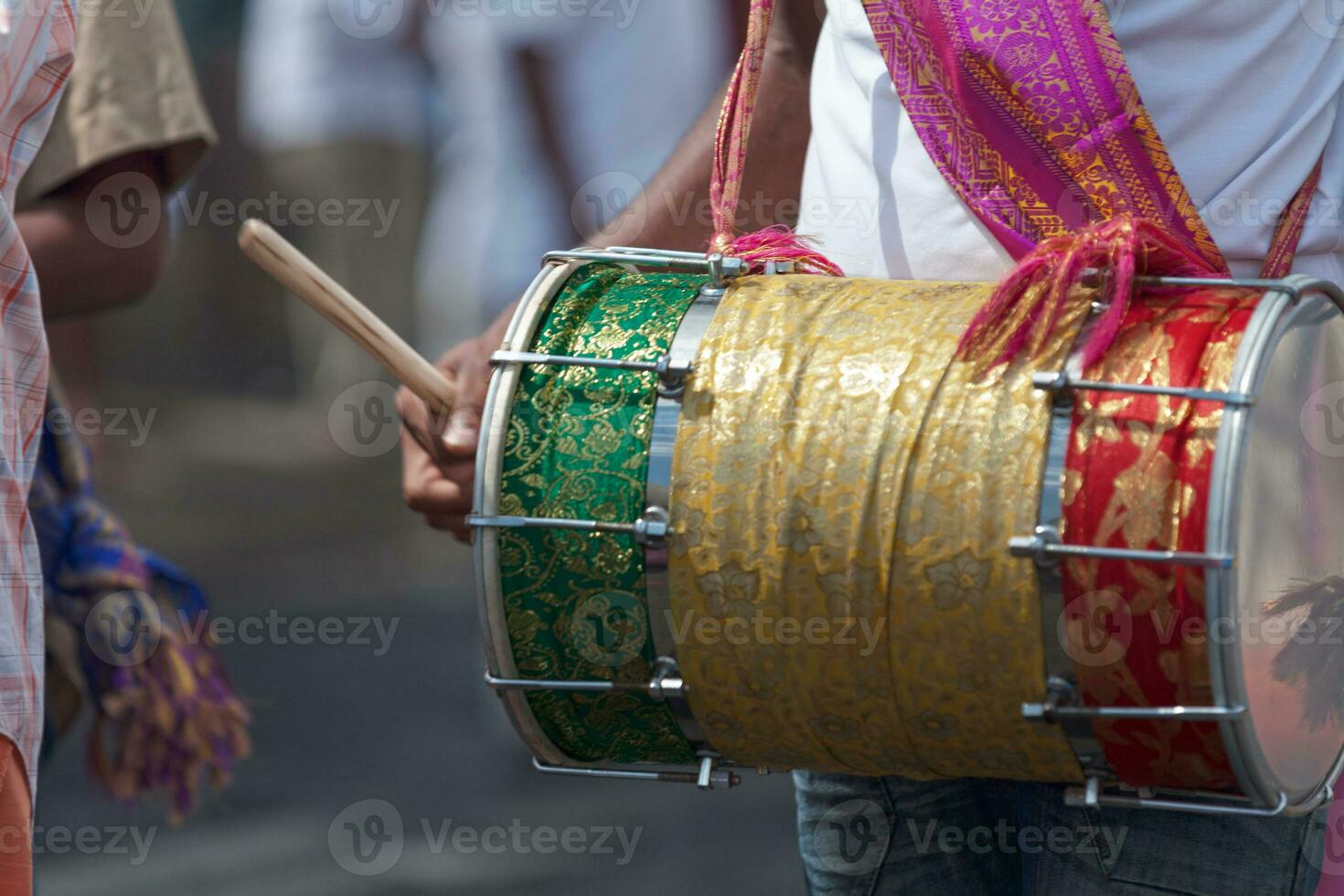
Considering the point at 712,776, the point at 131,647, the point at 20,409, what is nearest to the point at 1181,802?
the point at 712,776

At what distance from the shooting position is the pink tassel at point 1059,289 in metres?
1.36

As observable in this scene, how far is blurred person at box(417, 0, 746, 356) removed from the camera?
12.7ft

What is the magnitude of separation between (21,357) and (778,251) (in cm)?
66

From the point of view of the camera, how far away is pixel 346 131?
4.98 meters

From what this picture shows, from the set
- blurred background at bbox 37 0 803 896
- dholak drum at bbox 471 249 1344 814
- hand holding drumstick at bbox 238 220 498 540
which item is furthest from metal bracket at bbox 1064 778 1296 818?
blurred background at bbox 37 0 803 896

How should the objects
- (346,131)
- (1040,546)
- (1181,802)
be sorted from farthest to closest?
(346,131) → (1181,802) → (1040,546)

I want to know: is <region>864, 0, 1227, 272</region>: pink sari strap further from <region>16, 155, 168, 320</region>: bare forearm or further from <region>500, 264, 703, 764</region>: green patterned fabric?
<region>16, 155, 168, 320</region>: bare forearm

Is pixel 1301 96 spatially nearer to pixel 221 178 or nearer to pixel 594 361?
pixel 594 361

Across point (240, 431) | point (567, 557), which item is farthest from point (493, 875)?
point (240, 431)

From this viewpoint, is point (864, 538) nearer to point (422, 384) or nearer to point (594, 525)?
point (594, 525)

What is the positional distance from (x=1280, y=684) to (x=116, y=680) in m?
1.78

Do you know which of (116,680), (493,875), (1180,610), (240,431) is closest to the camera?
(1180,610)

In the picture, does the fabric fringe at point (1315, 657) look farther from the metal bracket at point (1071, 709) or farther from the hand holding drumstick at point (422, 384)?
the hand holding drumstick at point (422, 384)

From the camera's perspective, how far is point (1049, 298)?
4.50ft
